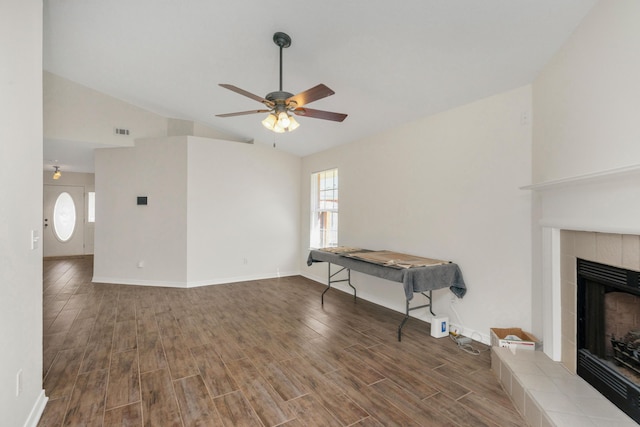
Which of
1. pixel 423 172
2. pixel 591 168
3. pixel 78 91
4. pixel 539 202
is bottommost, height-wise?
pixel 539 202

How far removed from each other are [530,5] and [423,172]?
1.95 metres

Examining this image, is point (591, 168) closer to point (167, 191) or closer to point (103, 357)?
point (103, 357)

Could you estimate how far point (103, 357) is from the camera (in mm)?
2707

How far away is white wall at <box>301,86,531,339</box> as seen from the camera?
2.78m

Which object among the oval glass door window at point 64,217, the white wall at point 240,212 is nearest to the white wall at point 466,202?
the white wall at point 240,212

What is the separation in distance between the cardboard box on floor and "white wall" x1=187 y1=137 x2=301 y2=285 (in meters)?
4.23

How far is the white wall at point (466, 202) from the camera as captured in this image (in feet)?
9.12

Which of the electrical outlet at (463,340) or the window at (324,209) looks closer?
the electrical outlet at (463,340)

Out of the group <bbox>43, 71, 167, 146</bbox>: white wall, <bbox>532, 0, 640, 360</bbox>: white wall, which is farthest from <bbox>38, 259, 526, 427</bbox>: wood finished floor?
<bbox>43, 71, 167, 146</bbox>: white wall

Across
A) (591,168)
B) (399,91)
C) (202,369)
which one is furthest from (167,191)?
(591,168)
